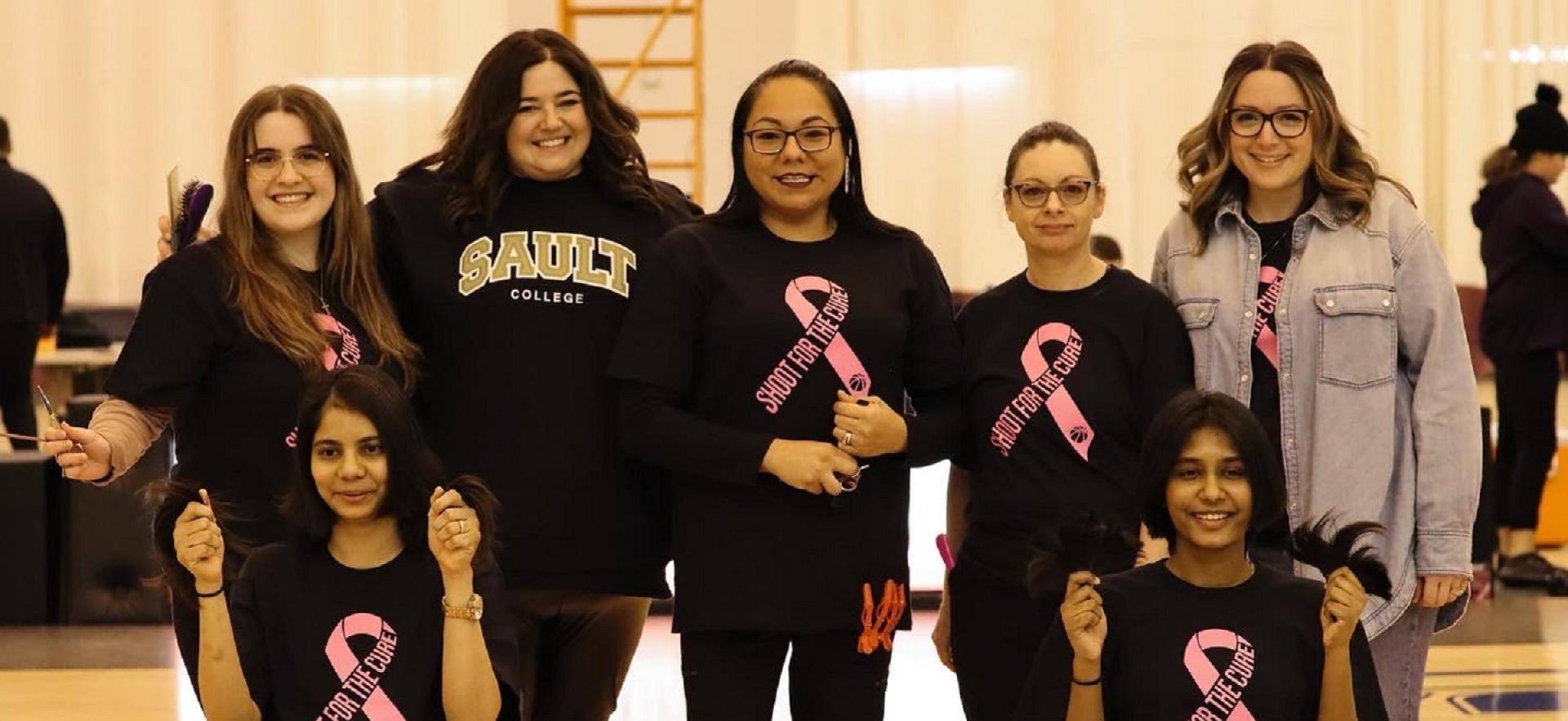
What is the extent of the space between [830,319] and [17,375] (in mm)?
5733

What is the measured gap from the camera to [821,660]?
9.78 feet

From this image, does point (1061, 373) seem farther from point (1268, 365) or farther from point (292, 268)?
point (292, 268)

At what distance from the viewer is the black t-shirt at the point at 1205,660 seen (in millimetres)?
2689

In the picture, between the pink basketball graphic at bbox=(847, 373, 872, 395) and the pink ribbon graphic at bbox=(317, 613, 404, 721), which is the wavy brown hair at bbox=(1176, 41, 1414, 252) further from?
the pink ribbon graphic at bbox=(317, 613, 404, 721)

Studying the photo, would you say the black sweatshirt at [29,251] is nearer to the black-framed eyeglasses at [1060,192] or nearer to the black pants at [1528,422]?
the black pants at [1528,422]

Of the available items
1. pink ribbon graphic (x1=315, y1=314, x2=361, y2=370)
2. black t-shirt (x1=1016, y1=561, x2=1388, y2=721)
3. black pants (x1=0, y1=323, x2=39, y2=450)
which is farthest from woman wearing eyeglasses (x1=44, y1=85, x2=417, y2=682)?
black pants (x1=0, y1=323, x2=39, y2=450)

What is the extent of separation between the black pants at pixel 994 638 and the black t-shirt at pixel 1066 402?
1.2 inches

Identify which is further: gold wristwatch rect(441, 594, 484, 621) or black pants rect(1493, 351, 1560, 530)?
black pants rect(1493, 351, 1560, 530)

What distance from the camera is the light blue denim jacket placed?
2.96 m

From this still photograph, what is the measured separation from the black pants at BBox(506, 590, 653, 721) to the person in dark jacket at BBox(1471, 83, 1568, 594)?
170 inches

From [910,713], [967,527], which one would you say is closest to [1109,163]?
[910,713]

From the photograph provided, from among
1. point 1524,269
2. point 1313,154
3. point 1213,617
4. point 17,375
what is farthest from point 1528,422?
point 17,375

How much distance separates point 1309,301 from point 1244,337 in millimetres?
106

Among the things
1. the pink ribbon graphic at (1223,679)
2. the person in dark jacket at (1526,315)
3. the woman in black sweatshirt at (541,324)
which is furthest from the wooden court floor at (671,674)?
the pink ribbon graphic at (1223,679)
